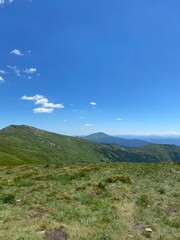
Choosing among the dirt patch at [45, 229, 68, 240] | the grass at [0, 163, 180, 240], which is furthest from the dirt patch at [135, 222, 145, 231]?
the dirt patch at [45, 229, 68, 240]

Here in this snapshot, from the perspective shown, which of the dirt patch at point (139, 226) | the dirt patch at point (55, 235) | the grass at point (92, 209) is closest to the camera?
the dirt patch at point (55, 235)

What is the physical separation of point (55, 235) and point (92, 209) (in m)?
4.13

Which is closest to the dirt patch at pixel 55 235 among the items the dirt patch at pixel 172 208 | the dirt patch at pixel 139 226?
the dirt patch at pixel 139 226

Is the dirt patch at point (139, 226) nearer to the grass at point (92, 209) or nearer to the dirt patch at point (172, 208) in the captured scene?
the grass at point (92, 209)

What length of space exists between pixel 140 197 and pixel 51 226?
7820 millimetres

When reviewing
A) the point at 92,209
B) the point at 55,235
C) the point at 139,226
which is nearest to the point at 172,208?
the point at 139,226

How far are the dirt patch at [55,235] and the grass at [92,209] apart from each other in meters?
0.04

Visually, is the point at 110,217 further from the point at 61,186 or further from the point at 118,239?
the point at 61,186

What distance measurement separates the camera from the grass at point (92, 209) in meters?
13.0

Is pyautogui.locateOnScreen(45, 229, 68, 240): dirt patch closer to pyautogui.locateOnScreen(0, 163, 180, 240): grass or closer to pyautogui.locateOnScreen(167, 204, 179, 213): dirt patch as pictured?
pyautogui.locateOnScreen(0, 163, 180, 240): grass

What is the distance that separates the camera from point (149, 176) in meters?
27.6

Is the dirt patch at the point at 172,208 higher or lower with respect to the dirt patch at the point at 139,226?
higher

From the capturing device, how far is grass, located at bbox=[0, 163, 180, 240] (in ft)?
42.7

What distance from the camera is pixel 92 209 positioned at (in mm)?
16391
